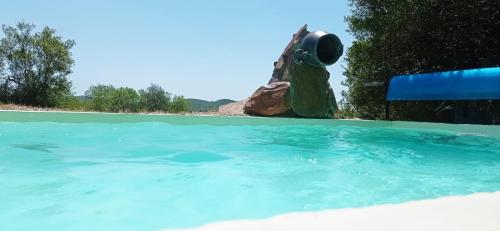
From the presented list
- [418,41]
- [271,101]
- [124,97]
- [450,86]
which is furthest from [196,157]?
[124,97]

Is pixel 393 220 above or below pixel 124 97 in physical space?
below

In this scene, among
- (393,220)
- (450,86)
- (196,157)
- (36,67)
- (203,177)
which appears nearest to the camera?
(393,220)

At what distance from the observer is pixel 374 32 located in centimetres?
1841

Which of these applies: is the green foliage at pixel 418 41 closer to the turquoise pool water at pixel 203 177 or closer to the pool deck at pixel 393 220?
the turquoise pool water at pixel 203 177

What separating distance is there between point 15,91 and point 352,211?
67.8 ft

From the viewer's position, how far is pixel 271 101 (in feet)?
51.6

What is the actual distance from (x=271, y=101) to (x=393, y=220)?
45.6 feet

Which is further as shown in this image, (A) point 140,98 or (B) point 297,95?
(A) point 140,98

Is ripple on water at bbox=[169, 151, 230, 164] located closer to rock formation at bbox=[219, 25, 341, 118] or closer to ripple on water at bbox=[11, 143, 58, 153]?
ripple on water at bbox=[11, 143, 58, 153]

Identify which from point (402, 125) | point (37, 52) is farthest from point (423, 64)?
point (37, 52)

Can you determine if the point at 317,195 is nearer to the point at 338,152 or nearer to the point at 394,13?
the point at 338,152

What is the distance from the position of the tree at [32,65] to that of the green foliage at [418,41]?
14723 mm

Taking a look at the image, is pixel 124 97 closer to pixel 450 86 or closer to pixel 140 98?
pixel 140 98

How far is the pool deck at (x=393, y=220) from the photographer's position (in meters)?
1.76
